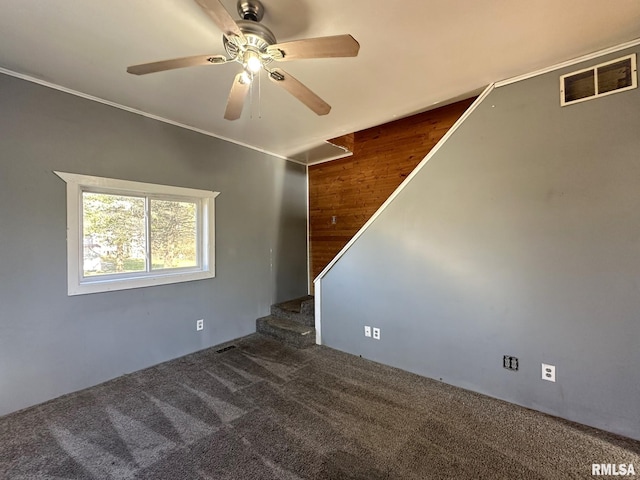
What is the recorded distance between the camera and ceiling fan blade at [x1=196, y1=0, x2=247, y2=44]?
109 centimetres

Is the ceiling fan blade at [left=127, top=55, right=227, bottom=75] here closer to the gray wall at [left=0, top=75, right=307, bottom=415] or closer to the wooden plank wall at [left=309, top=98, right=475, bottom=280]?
the gray wall at [left=0, top=75, right=307, bottom=415]

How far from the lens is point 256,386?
2504mm

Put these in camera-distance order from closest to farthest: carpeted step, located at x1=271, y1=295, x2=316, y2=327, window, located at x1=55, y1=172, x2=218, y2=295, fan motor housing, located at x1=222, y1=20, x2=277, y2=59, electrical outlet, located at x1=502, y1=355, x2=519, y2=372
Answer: fan motor housing, located at x1=222, y1=20, x2=277, y2=59
electrical outlet, located at x1=502, y1=355, x2=519, y2=372
window, located at x1=55, y1=172, x2=218, y2=295
carpeted step, located at x1=271, y1=295, x2=316, y2=327

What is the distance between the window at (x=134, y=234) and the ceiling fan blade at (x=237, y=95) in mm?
1475

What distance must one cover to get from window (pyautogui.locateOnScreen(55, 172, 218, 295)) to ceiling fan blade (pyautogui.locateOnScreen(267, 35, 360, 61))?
2.15 m

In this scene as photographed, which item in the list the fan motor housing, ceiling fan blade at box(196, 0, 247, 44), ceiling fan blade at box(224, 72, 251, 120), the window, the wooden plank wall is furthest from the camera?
the wooden plank wall

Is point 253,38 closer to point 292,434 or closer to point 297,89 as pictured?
point 297,89

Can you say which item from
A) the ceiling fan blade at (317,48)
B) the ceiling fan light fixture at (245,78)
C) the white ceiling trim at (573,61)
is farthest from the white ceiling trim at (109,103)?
the white ceiling trim at (573,61)

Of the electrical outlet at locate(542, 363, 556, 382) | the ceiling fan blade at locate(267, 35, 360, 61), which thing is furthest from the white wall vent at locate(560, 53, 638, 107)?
the electrical outlet at locate(542, 363, 556, 382)

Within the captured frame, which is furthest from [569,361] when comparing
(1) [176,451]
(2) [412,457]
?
(1) [176,451]

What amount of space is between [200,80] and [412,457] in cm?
312

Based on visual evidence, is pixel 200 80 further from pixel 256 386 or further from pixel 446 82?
pixel 256 386

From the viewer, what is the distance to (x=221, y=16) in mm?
1166

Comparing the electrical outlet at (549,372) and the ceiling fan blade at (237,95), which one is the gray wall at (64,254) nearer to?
the ceiling fan blade at (237,95)
